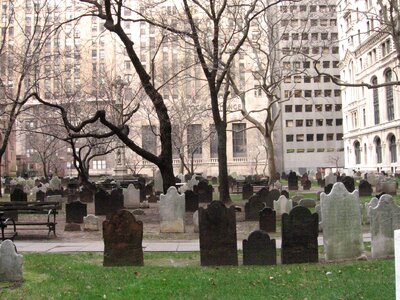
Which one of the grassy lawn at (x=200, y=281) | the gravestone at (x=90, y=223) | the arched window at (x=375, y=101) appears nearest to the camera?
the grassy lawn at (x=200, y=281)

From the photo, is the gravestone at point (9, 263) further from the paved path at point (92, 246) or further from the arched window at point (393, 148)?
the arched window at point (393, 148)

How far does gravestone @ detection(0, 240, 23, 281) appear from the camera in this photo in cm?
756

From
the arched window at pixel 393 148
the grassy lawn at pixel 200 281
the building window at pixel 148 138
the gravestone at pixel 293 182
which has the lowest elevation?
the grassy lawn at pixel 200 281

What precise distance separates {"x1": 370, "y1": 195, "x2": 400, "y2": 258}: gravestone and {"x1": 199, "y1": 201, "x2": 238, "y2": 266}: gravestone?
9.09ft

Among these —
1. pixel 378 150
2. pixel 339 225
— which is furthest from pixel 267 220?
pixel 378 150

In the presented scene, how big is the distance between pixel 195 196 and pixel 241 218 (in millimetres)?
3376

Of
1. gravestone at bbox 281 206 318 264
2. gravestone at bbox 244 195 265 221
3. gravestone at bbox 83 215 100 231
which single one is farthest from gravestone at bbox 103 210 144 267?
gravestone at bbox 244 195 265 221

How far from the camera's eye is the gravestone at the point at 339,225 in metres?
9.27

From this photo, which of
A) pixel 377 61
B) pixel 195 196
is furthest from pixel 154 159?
pixel 377 61

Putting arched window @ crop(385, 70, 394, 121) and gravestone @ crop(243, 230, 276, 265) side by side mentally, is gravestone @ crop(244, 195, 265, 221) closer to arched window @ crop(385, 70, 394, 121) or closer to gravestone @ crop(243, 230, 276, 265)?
gravestone @ crop(243, 230, 276, 265)

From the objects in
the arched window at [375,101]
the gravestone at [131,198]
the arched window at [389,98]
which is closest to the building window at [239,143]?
the arched window at [375,101]

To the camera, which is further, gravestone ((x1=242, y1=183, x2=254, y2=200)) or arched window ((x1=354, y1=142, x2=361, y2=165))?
arched window ((x1=354, y1=142, x2=361, y2=165))

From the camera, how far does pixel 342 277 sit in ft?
25.1

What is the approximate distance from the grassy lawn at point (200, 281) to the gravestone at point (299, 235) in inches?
11.5
